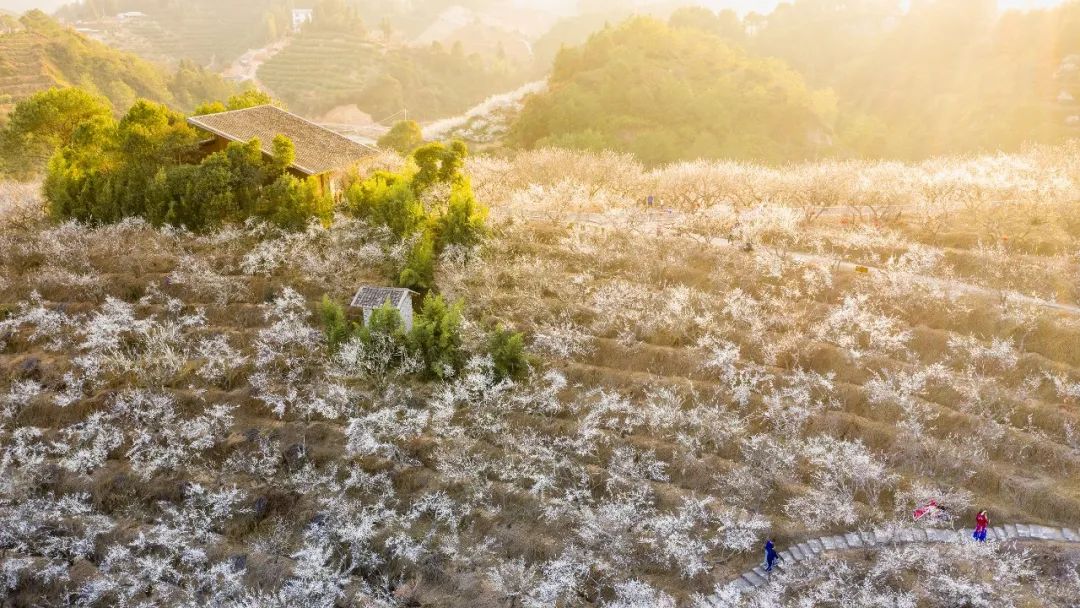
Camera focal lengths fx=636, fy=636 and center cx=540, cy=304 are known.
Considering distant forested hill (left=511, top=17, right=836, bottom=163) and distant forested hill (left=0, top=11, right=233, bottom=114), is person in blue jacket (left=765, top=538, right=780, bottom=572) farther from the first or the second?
distant forested hill (left=0, top=11, right=233, bottom=114)

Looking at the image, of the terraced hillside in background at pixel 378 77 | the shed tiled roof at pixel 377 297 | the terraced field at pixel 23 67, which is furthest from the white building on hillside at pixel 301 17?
the shed tiled roof at pixel 377 297

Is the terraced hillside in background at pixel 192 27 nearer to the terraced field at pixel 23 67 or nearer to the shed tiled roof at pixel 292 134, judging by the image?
the terraced field at pixel 23 67

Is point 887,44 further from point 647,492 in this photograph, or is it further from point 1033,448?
point 647,492

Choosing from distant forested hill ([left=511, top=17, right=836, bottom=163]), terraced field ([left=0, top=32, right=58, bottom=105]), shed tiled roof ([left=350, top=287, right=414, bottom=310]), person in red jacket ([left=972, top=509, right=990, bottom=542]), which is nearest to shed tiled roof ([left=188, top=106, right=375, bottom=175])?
shed tiled roof ([left=350, top=287, right=414, bottom=310])

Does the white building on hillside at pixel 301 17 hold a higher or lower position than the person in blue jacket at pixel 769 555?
higher

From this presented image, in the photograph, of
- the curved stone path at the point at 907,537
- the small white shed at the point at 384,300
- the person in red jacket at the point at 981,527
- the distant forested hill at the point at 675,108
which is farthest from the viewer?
the distant forested hill at the point at 675,108

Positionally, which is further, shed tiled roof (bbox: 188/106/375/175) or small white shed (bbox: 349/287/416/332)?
shed tiled roof (bbox: 188/106/375/175)

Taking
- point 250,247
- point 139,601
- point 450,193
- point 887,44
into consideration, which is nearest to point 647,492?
point 139,601
